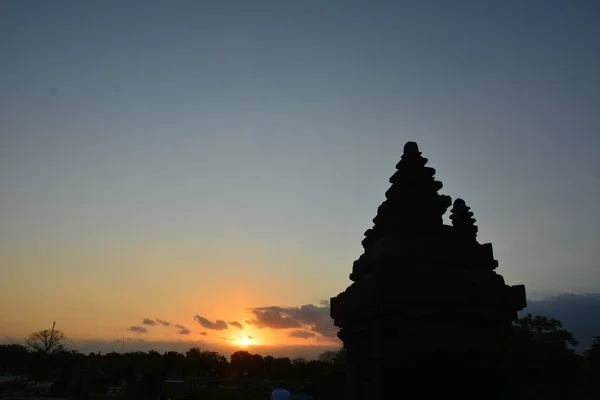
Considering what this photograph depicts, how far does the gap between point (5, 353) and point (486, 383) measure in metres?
126

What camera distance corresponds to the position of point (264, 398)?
3747cm

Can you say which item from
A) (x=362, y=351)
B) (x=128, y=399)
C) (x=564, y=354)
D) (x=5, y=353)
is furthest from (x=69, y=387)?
(x=5, y=353)

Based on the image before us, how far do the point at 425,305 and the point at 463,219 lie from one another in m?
2.15

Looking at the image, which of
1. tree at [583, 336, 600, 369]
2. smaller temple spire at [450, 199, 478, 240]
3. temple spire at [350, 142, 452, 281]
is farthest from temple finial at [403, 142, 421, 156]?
tree at [583, 336, 600, 369]

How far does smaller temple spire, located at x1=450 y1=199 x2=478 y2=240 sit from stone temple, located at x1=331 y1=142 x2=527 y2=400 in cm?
46

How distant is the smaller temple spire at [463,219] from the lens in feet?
24.1

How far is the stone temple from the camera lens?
587cm

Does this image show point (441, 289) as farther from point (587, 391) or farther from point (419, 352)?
point (587, 391)

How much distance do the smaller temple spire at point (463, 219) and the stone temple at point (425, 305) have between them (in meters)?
0.46

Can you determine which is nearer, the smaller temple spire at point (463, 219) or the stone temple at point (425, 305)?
the stone temple at point (425, 305)

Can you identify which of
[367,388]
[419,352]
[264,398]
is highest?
[419,352]

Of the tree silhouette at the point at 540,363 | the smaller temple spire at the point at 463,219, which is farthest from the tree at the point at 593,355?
the smaller temple spire at the point at 463,219

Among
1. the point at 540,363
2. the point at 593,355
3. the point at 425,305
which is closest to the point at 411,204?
the point at 425,305

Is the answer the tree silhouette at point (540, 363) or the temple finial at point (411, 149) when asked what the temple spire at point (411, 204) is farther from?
the tree silhouette at point (540, 363)
